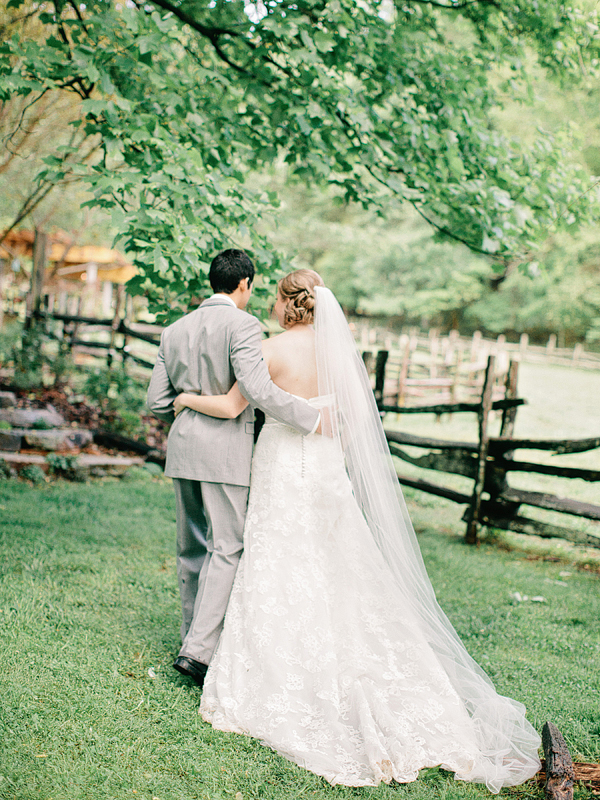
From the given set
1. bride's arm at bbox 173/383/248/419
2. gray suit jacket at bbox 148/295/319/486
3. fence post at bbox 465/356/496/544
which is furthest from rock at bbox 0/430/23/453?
fence post at bbox 465/356/496/544

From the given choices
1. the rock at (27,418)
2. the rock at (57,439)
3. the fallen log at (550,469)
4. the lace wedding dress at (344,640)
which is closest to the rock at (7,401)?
the rock at (27,418)

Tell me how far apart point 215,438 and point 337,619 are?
1.05m

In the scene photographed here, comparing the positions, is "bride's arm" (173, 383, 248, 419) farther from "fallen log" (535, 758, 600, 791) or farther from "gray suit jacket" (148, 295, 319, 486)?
"fallen log" (535, 758, 600, 791)

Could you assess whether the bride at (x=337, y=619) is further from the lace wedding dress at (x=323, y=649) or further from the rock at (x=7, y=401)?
the rock at (x=7, y=401)

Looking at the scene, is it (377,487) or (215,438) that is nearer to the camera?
(215,438)

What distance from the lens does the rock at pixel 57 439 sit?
260 inches

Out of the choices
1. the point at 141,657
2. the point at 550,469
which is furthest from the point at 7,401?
the point at 550,469

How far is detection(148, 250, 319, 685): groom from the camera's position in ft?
9.43

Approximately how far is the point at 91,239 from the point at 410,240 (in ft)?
57.1

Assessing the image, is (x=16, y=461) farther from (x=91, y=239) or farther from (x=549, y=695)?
(x=91, y=239)

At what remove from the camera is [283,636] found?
2779 mm

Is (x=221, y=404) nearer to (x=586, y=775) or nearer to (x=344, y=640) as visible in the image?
(x=344, y=640)

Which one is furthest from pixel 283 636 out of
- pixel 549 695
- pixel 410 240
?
pixel 410 240

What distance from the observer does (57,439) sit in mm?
6750
